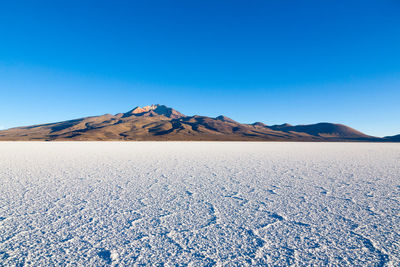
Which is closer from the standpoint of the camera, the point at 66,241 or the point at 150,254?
the point at 150,254

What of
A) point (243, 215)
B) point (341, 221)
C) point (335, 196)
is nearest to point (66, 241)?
point (243, 215)

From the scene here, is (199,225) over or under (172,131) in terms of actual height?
under

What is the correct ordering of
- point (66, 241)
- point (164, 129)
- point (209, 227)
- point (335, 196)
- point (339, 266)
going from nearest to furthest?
point (339, 266) → point (66, 241) → point (209, 227) → point (335, 196) → point (164, 129)

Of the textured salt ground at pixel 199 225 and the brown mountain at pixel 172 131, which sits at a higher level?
the brown mountain at pixel 172 131

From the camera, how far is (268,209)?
14.2 feet

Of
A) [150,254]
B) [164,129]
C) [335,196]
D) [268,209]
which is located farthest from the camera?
[164,129]

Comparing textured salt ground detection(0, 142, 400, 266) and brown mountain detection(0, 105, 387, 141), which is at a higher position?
brown mountain detection(0, 105, 387, 141)

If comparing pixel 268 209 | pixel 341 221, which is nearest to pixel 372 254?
pixel 341 221

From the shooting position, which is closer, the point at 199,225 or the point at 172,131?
the point at 199,225

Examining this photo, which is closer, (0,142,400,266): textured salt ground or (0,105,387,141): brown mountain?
(0,142,400,266): textured salt ground

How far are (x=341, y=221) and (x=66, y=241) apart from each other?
14.7ft

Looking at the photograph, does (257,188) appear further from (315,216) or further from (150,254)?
(150,254)

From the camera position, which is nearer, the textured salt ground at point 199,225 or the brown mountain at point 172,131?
the textured salt ground at point 199,225

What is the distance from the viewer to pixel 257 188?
20.0ft
